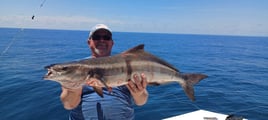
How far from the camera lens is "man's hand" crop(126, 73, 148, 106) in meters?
4.33

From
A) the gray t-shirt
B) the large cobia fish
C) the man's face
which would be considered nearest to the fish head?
the large cobia fish

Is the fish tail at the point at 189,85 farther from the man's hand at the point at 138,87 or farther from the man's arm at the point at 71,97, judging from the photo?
the man's arm at the point at 71,97

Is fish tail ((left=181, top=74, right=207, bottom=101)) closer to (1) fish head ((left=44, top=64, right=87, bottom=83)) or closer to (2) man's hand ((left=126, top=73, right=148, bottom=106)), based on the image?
(2) man's hand ((left=126, top=73, right=148, bottom=106))

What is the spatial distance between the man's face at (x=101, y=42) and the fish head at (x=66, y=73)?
0.93 meters

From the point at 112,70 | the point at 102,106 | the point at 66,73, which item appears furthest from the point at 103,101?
the point at 66,73

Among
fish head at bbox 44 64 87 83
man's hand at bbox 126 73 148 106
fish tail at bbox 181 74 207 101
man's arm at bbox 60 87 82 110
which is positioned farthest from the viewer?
fish tail at bbox 181 74 207 101

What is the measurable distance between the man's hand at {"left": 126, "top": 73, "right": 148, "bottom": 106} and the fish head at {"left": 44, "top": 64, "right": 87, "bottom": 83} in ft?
2.31

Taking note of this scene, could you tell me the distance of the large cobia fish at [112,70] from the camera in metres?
3.98

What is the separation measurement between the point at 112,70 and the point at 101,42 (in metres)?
0.96

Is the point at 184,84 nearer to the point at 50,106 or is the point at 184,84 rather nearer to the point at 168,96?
the point at 50,106

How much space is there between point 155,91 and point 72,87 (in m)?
11.1

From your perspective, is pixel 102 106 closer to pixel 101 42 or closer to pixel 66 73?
pixel 66 73

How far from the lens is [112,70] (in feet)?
13.4

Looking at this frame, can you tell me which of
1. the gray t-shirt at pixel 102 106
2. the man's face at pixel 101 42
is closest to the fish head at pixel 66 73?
the gray t-shirt at pixel 102 106
